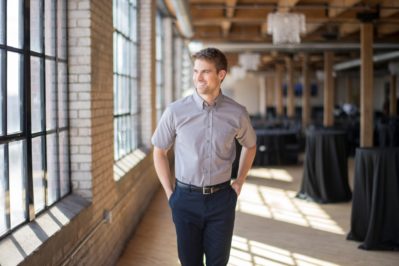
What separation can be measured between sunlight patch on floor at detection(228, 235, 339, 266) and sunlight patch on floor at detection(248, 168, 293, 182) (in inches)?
194

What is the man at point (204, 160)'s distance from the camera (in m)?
2.79

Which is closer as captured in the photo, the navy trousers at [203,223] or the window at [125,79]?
the navy trousers at [203,223]

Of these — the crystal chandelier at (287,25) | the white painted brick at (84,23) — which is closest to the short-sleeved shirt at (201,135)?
the white painted brick at (84,23)

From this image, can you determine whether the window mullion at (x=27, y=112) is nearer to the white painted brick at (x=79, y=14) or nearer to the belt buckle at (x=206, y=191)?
the white painted brick at (x=79, y=14)

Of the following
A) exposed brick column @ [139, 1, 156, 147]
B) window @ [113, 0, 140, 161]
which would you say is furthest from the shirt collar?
exposed brick column @ [139, 1, 156, 147]

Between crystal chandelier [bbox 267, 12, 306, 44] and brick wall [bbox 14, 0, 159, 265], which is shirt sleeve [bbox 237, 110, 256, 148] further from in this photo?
crystal chandelier [bbox 267, 12, 306, 44]

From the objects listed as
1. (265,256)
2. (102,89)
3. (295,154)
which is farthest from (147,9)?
(295,154)

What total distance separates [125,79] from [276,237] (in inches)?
102

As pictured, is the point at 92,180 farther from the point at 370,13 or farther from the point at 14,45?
the point at 370,13

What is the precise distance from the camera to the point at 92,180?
13.1 ft

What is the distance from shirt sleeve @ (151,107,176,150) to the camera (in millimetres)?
2857

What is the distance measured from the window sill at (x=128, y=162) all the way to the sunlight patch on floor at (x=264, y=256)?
1.27 metres

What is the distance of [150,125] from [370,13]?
4.71 m

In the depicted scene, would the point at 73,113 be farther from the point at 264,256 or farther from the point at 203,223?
the point at 264,256
